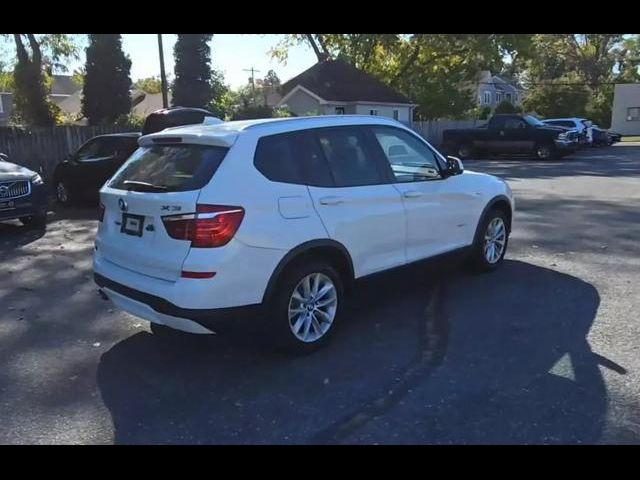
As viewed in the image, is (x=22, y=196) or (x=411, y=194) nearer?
(x=411, y=194)

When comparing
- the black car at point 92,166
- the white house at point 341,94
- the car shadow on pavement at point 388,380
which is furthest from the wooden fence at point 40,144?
the white house at point 341,94

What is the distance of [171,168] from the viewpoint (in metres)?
4.22

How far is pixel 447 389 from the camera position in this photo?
12.3 ft

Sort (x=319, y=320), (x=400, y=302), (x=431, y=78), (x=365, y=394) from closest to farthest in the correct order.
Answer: (x=365, y=394)
(x=319, y=320)
(x=400, y=302)
(x=431, y=78)

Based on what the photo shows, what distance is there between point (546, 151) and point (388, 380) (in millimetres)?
22144

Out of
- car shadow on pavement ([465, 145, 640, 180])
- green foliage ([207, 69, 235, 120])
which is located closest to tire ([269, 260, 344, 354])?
car shadow on pavement ([465, 145, 640, 180])

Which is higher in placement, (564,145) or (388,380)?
(564,145)

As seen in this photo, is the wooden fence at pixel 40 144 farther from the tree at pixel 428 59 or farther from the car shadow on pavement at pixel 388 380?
the tree at pixel 428 59

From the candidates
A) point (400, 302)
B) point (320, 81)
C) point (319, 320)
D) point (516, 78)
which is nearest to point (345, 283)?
point (319, 320)

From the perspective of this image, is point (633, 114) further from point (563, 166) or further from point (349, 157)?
point (349, 157)

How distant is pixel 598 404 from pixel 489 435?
2.69 ft

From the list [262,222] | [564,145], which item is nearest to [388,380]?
[262,222]
